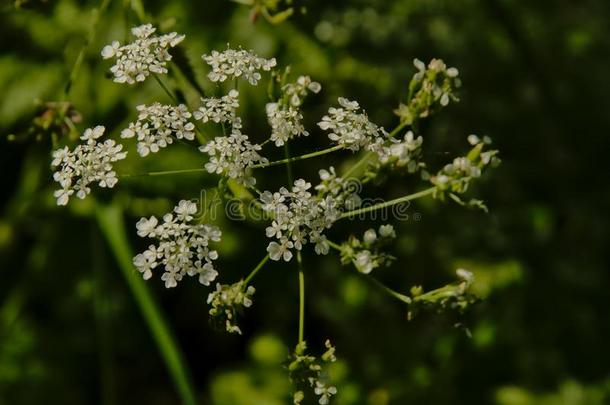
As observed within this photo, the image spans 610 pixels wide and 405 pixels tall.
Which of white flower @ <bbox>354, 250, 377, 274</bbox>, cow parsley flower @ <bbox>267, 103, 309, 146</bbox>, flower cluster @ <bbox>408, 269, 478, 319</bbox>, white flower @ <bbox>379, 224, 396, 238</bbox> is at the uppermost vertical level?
cow parsley flower @ <bbox>267, 103, 309, 146</bbox>

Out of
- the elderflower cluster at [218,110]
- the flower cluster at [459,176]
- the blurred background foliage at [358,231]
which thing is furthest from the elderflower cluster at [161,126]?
the flower cluster at [459,176]

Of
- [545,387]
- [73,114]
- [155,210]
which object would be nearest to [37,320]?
[155,210]

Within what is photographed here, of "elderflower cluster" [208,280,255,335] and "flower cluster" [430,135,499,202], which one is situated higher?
"flower cluster" [430,135,499,202]

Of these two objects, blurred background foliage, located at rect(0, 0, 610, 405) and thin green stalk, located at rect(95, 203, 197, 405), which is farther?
blurred background foliage, located at rect(0, 0, 610, 405)

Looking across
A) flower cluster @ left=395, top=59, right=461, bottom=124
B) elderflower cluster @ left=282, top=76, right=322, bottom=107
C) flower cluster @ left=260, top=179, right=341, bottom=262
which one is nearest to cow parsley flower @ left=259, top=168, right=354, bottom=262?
flower cluster @ left=260, top=179, right=341, bottom=262

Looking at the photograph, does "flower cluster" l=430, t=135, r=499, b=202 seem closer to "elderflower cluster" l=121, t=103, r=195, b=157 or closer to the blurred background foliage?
"elderflower cluster" l=121, t=103, r=195, b=157

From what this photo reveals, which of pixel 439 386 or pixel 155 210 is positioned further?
pixel 439 386

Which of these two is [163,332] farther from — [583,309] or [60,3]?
[583,309]
